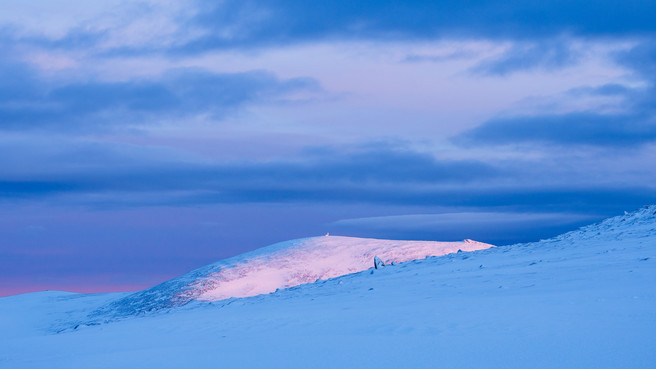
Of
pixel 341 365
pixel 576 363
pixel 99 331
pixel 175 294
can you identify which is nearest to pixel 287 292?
pixel 99 331

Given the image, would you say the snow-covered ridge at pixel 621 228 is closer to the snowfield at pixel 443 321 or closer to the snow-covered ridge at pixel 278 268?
the snowfield at pixel 443 321

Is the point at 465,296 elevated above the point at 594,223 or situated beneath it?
situated beneath

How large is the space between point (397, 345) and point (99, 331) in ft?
20.9

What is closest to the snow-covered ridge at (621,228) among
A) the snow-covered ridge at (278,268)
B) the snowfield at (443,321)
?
the snowfield at (443,321)

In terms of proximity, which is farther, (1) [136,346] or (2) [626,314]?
(1) [136,346]

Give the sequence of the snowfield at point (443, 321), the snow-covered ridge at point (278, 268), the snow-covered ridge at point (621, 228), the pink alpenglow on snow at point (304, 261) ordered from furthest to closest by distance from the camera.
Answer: the pink alpenglow on snow at point (304, 261), the snow-covered ridge at point (278, 268), the snow-covered ridge at point (621, 228), the snowfield at point (443, 321)

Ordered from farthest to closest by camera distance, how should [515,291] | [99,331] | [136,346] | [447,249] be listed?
[447,249]
[99,331]
[515,291]
[136,346]

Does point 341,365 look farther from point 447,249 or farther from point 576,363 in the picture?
point 447,249

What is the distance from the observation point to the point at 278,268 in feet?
66.4

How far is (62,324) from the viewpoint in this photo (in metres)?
18.8

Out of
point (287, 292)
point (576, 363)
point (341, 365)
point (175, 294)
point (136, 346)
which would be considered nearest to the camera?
point (576, 363)

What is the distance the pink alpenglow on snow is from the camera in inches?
748

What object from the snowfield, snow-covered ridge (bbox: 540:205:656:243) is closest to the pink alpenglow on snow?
the snowfield

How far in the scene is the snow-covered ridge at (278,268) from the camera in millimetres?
18641
